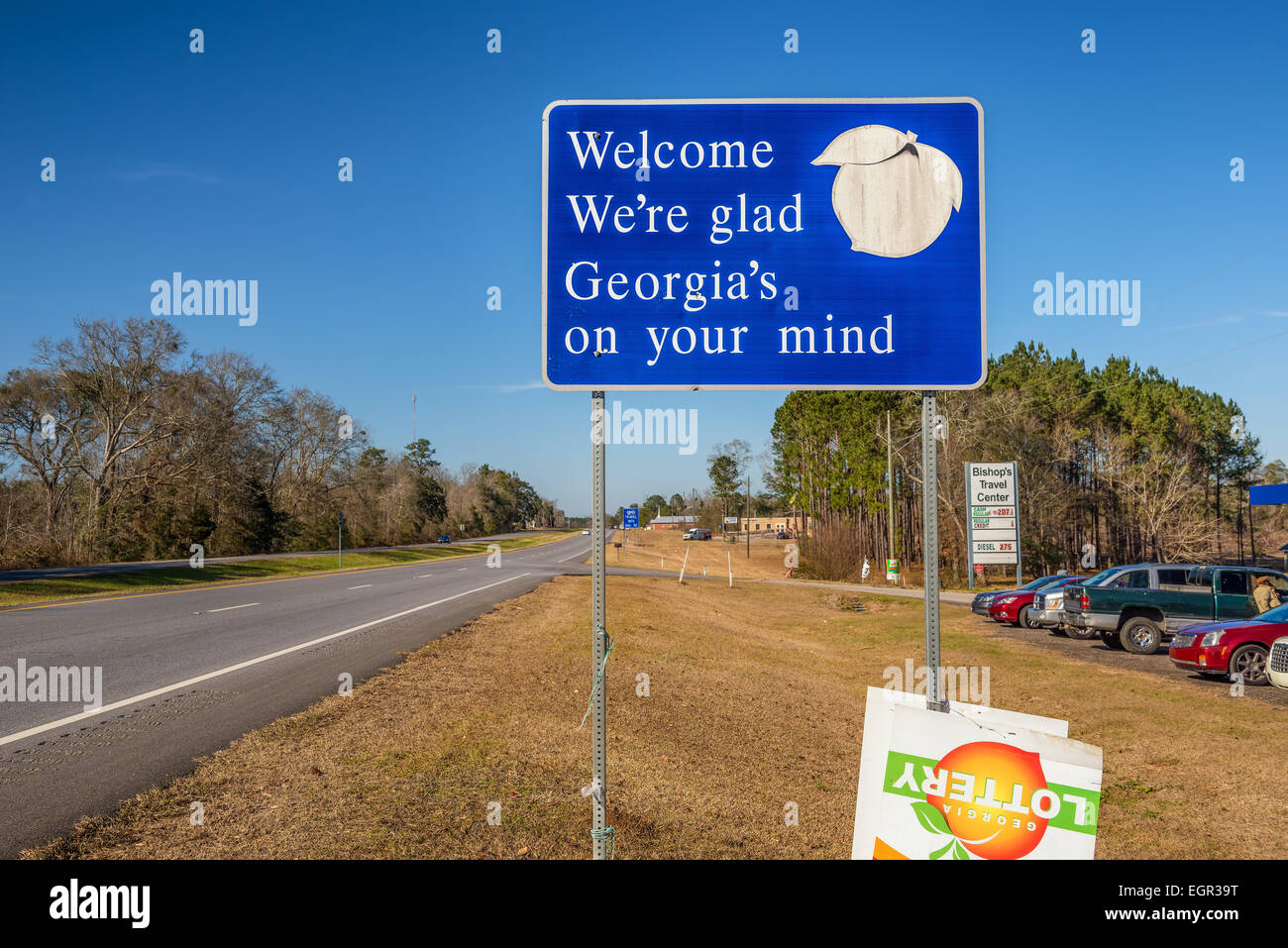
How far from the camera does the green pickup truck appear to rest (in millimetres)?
16500

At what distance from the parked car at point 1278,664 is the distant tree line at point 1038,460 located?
28256mm

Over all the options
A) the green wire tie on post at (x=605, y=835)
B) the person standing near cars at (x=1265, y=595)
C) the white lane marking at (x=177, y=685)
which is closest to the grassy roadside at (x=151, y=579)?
the white lane marking at (x=177, y=685)

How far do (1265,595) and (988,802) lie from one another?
16.8 metres

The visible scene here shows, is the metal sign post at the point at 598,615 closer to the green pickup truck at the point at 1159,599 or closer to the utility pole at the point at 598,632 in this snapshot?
the utility pole at the point at 598,632

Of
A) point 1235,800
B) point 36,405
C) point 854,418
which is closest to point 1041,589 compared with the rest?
point 1235,800

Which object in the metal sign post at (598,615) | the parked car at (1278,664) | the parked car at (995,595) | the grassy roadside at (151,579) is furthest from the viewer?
the parked car at (995,595)

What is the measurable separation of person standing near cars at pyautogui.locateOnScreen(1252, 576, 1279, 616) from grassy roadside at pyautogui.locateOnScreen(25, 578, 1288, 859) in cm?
464

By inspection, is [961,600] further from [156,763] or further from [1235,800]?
[156,763]

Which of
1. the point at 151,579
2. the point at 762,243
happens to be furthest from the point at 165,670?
the point at 151,579

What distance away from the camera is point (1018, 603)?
23219 millimetres

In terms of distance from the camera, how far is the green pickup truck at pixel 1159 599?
650 inches

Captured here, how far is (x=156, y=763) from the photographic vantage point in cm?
613

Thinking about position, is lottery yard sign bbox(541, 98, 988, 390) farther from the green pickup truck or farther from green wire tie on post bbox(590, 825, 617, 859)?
the green pickup truck

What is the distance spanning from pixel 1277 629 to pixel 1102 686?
9.56 feet
